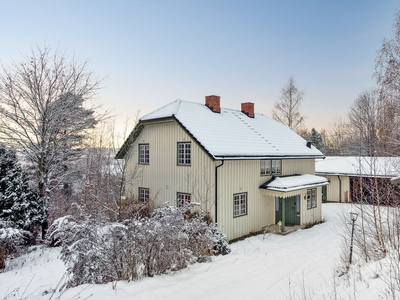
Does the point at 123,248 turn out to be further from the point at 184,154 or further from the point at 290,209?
the point at 290,209

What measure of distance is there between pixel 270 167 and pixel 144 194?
290 inches

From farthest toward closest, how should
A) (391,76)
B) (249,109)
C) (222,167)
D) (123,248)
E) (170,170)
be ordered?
(249,109) < (170,170) < (391,76) < (222,167) < (123,248)

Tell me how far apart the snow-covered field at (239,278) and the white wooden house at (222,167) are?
210cm

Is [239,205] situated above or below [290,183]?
below

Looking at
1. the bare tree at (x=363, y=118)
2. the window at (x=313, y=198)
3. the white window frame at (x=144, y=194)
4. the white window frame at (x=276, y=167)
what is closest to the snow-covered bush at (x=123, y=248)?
the white window frame at (x=144, y=194)

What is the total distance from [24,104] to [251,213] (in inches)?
508

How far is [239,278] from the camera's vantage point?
710 centimetres

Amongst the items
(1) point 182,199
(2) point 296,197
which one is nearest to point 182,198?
(1) point 182,199

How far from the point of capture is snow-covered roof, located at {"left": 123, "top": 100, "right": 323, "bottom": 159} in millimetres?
12500

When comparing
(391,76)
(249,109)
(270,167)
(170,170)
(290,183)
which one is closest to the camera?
(391,76)

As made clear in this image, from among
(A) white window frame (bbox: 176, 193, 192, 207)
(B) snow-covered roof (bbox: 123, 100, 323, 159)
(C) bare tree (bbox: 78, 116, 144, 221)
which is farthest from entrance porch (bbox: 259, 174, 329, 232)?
(C) bare tree (bbox: 78, 116, 144, 221)

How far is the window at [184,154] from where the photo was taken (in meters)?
13.1

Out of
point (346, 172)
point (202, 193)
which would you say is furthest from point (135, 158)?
point (346, 172)

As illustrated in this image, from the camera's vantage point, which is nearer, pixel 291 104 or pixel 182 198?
pixel 182 198
